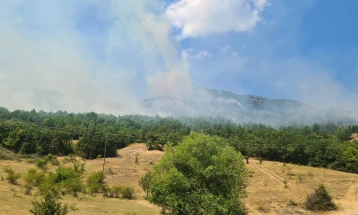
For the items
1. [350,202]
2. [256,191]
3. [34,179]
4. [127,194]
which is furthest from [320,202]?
[34,179]

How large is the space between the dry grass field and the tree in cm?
744

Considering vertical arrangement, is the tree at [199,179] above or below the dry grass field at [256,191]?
above

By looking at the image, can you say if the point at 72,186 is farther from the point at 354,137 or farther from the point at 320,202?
the point at 354,137

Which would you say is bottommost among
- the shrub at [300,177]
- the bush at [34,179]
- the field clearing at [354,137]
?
the bush at [34,179]

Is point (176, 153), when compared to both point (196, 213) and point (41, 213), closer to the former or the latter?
point (196, 213)

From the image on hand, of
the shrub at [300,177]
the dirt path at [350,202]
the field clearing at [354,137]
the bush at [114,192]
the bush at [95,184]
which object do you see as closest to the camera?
the bush at [95,184]

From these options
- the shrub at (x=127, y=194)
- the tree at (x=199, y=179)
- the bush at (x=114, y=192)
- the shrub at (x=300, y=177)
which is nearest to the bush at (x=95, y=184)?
the bush at (x=114, y=192)

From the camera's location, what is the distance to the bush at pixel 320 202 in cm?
4672

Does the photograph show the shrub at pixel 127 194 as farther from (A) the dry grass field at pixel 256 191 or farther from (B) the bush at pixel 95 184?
(B) the bush at pixel 95 184

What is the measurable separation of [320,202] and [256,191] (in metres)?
11.5

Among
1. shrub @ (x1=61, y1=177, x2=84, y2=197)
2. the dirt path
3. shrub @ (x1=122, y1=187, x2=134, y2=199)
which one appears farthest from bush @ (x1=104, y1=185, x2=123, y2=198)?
the dirt path

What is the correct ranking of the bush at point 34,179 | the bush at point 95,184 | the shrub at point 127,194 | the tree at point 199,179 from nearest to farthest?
the tree at point 199,179
the bush at point 34,179
the bush at point 95,184
the shrub at point 127,194

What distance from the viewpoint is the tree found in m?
24.0

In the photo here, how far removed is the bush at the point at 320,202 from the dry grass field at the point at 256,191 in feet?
3.71
